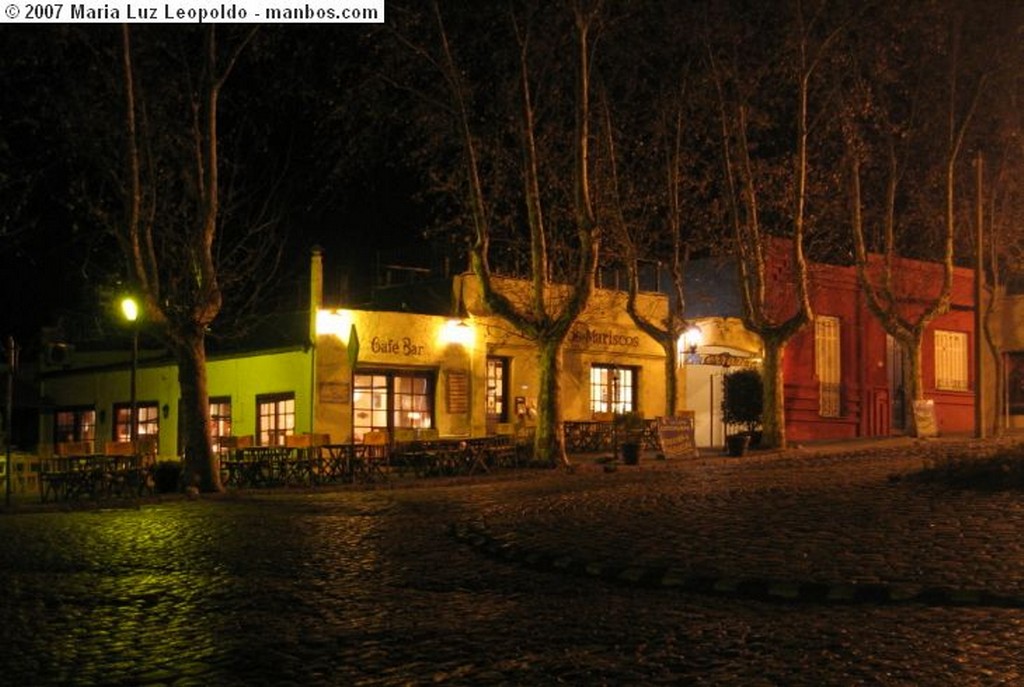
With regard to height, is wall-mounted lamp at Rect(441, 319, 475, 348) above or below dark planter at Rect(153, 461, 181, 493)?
above

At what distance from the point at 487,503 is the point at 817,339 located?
20.9 m

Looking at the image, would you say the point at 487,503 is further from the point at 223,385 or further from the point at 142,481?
the point at 223,385

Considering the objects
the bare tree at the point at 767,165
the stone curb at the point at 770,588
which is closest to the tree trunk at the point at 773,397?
the bare tree at the point at 767,165

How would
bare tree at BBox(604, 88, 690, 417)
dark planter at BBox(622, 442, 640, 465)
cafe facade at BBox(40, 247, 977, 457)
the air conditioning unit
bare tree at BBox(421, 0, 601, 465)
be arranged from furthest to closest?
bare tree at BBox(604, 88, 690, 417) < cafe facade at BBox(40, 247, 977, 457) < dark planter at BBox(622, 442, 640, 465) < bare tree at BBox(421, 0, 601, 465) < the air conditioning unit

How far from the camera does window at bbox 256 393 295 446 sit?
2700 cm

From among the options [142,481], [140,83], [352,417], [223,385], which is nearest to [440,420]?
[352,417]

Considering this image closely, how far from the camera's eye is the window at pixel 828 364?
35.3 meters

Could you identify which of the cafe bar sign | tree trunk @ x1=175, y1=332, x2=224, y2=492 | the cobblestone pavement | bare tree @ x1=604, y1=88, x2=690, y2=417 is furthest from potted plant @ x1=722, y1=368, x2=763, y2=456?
tree trunk @ x1=175, y1=332, x2=224, y2=492

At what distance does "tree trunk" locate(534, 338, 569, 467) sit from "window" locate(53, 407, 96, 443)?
52.0 ft

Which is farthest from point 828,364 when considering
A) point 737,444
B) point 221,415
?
point 221,415

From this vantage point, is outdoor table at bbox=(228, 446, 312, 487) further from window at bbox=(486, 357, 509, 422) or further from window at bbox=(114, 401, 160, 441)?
window at bbox=(114, 401, 160, 441)

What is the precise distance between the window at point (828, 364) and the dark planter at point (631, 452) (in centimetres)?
1131

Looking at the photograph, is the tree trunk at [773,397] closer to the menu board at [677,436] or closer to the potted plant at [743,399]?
the potted plant at [743,399]

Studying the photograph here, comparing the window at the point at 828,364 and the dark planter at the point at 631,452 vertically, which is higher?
the window at the point at 828,364
